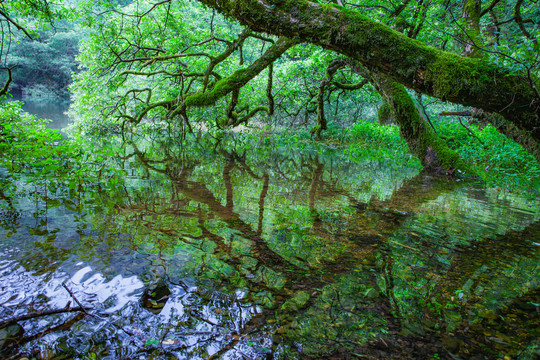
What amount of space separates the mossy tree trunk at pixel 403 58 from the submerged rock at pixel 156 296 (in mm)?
3497

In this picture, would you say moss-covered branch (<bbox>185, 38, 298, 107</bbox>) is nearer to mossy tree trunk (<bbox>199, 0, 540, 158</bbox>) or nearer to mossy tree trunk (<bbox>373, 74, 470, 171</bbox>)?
mossy tree trunk (<bbox>373, 74, 470, 171</bbox>)

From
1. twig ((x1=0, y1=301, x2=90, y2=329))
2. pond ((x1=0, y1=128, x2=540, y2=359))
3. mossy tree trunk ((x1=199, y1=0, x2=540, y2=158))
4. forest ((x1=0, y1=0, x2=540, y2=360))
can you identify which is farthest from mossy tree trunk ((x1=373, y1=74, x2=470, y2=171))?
twig ((x1=0, y1=301, x2=90, y2=329))

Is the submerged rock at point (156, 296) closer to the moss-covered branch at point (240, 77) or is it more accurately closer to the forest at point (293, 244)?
the forest at point (293, 244)

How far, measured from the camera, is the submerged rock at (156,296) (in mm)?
1871

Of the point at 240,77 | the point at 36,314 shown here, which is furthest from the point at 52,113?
the point at 36,314

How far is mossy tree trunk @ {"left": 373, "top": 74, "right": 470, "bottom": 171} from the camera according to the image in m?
7.18

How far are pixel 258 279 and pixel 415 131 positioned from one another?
6.84 meters

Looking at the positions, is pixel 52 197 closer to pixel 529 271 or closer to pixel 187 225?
pixel 187 225

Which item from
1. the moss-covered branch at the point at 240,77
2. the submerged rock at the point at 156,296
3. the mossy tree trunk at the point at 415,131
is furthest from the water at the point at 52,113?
the submerged rock at the point at 156,296

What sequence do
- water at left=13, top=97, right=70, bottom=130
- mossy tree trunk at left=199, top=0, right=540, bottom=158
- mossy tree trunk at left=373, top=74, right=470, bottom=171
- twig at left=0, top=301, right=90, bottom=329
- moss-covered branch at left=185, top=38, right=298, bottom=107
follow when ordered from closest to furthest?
twig at left=0, top=301, right=90, bottom=329
mossy tree trunk at left=199, top=0, right=540, bottom=158
mossy tree trunk at left=373, top=74, right=470, bottom=171
moss-covered branch at left=185, top=38, right=298, bottom=107
water at left=13, top=97, right=70, bottom=130

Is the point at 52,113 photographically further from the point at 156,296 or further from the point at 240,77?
the point at 156,296

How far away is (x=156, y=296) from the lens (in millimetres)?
1947

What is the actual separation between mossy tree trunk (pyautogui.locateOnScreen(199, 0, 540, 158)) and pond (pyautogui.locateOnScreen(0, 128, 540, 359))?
160 centimetres

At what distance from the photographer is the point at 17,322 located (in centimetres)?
161
